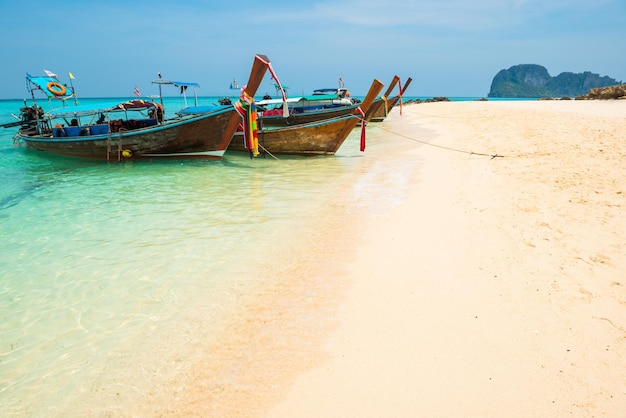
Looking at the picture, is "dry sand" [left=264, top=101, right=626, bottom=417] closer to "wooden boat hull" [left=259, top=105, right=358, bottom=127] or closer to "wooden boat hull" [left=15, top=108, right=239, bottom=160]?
"wooden boat hull" [left=15, top=108, right=239, bottom=160]

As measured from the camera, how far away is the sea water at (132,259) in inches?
125

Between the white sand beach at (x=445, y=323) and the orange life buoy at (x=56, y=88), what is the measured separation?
1865 cm

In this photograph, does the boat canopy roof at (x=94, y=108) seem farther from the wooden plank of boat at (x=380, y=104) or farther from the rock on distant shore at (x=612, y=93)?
the rock on distant shore at (x=612, y=93)

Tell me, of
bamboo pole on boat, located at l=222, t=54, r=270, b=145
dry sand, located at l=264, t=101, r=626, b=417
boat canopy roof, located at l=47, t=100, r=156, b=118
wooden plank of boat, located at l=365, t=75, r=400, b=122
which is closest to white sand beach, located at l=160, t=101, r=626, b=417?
dry sand, located at l=264, t=101, r=626, b=417

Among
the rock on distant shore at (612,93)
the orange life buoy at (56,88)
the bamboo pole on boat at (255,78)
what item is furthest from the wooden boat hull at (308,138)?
the rock on distant shore at (612,93)

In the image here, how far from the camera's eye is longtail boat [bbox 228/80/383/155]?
12.9m

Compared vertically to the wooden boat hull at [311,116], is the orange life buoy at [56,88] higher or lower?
higher

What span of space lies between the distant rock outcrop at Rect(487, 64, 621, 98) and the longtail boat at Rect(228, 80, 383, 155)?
20088cm

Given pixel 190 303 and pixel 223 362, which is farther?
pixel 190 303

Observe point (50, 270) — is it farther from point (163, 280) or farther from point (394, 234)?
point (394, 234)

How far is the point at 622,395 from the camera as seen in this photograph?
2395mm

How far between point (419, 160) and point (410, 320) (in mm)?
9532

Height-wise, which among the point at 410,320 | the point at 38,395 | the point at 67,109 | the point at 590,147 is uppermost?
the point at 67,109

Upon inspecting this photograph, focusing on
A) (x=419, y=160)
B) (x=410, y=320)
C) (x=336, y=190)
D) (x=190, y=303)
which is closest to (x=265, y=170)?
(x=336, y=190)
